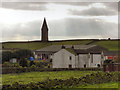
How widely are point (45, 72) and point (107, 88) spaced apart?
6.34 metres

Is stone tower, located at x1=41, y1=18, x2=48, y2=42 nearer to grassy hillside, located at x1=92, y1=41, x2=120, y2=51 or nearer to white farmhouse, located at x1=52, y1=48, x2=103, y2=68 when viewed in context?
white farmhouse, located at x1=52, y1=48, x2=103, y2=68

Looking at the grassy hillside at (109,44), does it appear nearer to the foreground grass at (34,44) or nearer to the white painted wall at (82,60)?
the foreground grass at (34,44)

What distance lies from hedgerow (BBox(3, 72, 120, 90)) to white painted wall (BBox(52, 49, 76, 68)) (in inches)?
70.2

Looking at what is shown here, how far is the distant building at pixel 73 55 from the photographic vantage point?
2062 centimetres

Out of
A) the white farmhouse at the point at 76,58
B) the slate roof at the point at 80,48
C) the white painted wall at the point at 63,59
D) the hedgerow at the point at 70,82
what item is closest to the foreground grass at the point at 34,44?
the slate roof at the point at 80,48

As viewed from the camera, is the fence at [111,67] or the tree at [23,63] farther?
the tree at [23,63]

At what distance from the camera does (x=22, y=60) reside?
24406 mm

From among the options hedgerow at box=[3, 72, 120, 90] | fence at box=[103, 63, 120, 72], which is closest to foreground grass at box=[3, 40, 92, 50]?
fence at box=[103, 63, 120, 72]

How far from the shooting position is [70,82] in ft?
59.9

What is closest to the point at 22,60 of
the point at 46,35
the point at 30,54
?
the point at 30,54

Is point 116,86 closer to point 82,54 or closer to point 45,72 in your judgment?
point 82,54

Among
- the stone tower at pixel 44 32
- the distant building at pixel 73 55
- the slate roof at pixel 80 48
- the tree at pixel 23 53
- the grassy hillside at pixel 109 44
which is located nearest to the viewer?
the stone tower at pixel 44 32

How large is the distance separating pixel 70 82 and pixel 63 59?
287 cm

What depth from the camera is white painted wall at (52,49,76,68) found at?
20.7 m
